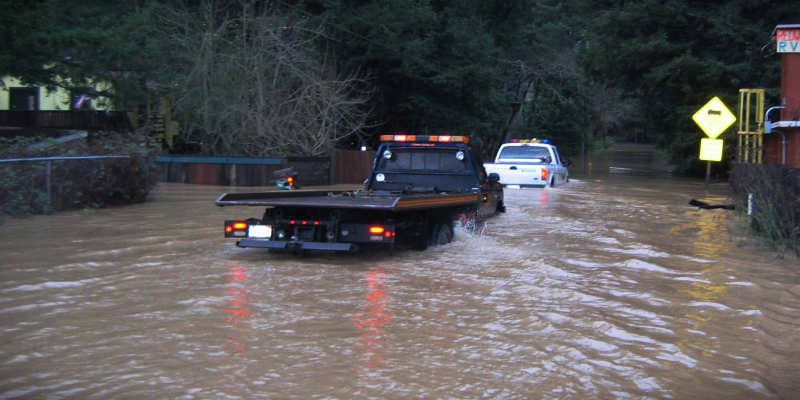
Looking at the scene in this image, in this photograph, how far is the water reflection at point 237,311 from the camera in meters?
6.15

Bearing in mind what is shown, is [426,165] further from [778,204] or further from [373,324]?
[373,324]

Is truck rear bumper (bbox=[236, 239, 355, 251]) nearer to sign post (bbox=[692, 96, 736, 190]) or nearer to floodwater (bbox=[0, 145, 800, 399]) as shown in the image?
floodwater (bbox=[0, 145, 800, 399])

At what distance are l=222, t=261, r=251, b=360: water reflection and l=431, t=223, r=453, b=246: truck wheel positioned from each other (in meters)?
2.97

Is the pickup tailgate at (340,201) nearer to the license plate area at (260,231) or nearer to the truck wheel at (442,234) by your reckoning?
the license plate area at (260,231)

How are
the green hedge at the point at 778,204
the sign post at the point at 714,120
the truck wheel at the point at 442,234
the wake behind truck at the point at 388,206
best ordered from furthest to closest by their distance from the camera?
the sign post at the point at 714,120 < the truck wheel at the point at 442,234 < the green hedge at the point at 778,204 < the wake behind truck at the point at 388,206

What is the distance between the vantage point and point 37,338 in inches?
249

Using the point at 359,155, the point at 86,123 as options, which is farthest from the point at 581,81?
the point at 86,123

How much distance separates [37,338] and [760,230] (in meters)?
10.9

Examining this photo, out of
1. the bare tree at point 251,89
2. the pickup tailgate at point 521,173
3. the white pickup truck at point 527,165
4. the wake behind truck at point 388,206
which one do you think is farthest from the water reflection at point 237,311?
the bare tree at point 251,89

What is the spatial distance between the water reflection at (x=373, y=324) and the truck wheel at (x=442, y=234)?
2081mm

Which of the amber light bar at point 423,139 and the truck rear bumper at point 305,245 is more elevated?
the amber light bar at point 423,139

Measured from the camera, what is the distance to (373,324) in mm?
6938

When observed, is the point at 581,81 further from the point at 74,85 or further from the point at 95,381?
the point at 95,381

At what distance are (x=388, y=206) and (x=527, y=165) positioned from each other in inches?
535
